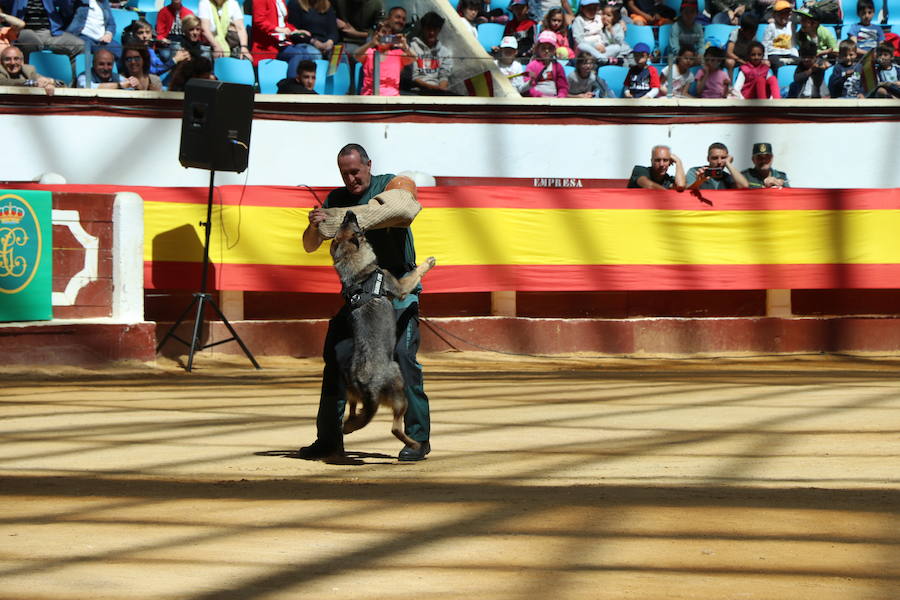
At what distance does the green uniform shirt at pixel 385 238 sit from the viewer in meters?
8.73

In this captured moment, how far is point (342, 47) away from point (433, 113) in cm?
155

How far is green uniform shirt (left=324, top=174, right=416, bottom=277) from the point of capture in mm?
8727

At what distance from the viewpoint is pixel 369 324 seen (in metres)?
8.46

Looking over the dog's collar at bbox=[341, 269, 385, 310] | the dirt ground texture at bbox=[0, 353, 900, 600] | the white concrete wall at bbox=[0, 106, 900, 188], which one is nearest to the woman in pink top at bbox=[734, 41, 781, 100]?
the white concrete wall at bbox=[0, 106, 900, 188]

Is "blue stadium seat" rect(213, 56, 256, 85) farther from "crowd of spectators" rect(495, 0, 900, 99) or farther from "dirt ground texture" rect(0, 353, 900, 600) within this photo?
"dirt ground texture" rect(0, 353, 900, 600)

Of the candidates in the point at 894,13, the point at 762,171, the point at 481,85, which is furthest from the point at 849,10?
the point at 481,85

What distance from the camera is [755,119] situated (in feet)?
65.7

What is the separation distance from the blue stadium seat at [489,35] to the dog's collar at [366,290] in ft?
42.0

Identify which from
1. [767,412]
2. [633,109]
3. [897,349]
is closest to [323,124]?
[633,109]

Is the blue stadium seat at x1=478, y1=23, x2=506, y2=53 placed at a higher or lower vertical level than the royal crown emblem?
higher

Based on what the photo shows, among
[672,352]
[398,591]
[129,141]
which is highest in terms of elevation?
[129,141]

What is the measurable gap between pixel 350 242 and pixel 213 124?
7873 mm

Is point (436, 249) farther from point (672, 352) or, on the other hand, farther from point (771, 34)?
point (771, 34)

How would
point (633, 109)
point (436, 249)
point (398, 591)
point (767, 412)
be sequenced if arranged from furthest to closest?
point (633, 109) → point (436, 249) → point (767, 412) → point (398, 591)
